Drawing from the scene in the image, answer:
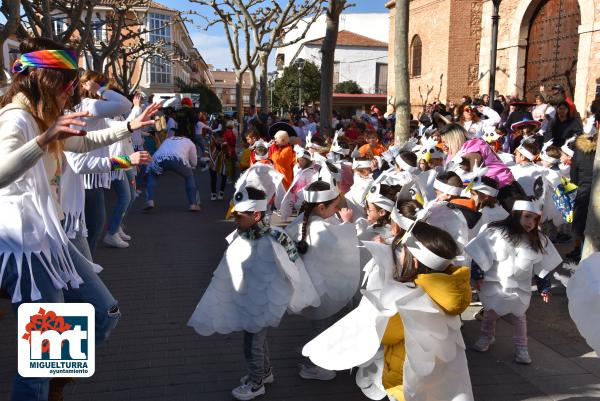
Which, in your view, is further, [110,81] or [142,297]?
[142,297]

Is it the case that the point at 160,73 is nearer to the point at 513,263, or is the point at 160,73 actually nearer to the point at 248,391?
the point at 513,263

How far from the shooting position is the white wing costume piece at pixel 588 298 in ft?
6.11

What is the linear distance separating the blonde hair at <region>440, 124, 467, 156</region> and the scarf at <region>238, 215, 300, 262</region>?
4.15 metres

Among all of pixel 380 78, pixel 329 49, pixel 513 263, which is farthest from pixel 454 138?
pixel 380 78

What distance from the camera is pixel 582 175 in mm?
6730

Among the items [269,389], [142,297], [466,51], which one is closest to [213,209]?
[142,297]

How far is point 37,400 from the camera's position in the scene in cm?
276

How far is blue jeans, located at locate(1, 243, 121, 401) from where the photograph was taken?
274 centimetres

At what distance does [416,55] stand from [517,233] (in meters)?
27.5

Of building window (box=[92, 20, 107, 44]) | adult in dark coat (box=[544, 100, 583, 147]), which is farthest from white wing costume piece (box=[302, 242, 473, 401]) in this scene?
building window (box=[92, 20, 107, 44])

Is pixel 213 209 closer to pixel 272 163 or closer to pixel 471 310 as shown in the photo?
pixel 272 163

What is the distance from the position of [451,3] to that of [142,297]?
23.2 meters

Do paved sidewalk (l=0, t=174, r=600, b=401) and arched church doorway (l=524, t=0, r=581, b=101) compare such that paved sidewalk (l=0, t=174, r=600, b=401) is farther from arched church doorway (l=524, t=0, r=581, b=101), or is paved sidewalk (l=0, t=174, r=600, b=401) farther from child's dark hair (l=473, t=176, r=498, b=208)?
arched church doorway (l=524, t=0, r=581, b=101)

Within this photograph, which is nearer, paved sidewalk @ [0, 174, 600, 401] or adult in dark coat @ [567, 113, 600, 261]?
paved sidewalk @ [0, 174, 600, 401]
